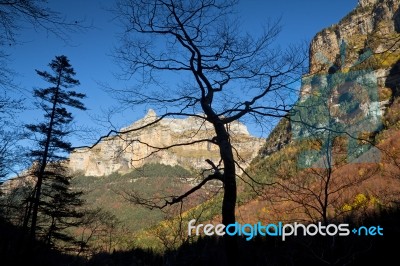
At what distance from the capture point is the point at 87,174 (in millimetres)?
174875

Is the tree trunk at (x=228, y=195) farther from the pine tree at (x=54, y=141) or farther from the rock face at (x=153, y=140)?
the pine tree at (x=54, y=141)

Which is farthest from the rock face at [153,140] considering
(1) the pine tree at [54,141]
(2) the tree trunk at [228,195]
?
(1) the pine tree at [54,141]

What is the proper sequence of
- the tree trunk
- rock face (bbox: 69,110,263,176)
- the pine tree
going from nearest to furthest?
1. the tree trunk
2. rock face (bbox: 69,110,263,176)
3. the pine tree

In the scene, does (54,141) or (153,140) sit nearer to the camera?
(153,140)

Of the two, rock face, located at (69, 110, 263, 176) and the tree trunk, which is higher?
rock face, located at (69, 110, 263, 176)

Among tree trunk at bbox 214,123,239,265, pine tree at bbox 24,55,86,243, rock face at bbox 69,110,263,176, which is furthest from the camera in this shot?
pine tree at bbox 24,55,86,243

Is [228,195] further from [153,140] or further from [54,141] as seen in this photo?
[54,141]

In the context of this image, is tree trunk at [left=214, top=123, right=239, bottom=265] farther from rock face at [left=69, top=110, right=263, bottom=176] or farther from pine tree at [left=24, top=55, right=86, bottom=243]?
pine tree at [left=24, top=55, right=86, bottom=243]

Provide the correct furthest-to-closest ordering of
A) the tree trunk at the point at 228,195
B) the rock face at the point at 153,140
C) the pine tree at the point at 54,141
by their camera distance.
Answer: the pine tree at the point at 54,141
the rock face at the point at 153,140
the tree trunk at the point at 228,195

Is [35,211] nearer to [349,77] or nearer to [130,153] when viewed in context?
[130,153]

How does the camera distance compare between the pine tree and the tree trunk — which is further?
the pine tree

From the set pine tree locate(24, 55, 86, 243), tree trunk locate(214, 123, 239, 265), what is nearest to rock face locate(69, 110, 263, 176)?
tree trunk locate(214, 123, 239, 265)

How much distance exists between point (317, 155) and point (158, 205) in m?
3.94

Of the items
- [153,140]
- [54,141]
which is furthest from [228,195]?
[54,141]
